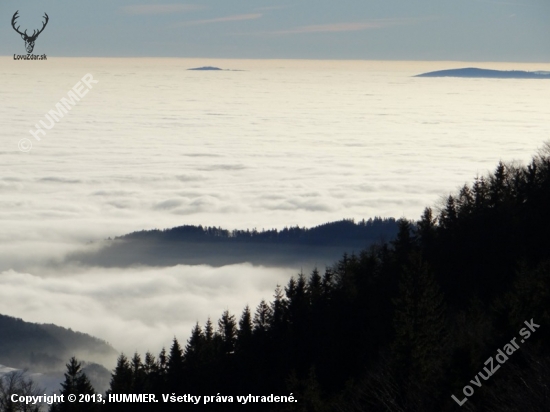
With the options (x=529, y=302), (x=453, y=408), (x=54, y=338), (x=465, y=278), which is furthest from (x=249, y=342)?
(x=54, y=338)

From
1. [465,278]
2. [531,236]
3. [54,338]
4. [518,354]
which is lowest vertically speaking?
[518,354]

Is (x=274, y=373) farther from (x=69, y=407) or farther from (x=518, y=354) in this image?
(x=518, y=354)

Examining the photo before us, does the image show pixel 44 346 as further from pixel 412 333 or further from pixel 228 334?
pixel 412 333

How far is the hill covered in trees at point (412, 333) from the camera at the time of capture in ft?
73.2

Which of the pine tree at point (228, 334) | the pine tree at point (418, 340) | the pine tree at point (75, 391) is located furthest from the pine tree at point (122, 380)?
the pine tree at point (418, 340)

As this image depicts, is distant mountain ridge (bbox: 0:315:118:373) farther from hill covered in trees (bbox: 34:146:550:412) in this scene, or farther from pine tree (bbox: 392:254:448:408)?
pine tree (bbox: 392:254:448:408)

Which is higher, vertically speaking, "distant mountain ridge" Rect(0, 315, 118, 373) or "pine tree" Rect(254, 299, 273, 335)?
"distant mountain ridge" Rect(0, 315, 118, 373)

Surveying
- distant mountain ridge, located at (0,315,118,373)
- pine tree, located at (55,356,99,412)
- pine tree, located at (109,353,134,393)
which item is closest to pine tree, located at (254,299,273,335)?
pine tree, located at (109,353,134,393)

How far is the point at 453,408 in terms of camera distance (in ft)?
68.6

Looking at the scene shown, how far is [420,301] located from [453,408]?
9905mm

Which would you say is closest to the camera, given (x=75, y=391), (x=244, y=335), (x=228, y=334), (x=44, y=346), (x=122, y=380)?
(x=75, y=391)

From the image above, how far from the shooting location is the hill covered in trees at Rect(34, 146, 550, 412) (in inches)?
878

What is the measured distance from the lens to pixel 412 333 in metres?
27.5

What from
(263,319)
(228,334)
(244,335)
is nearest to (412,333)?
(244,335)
